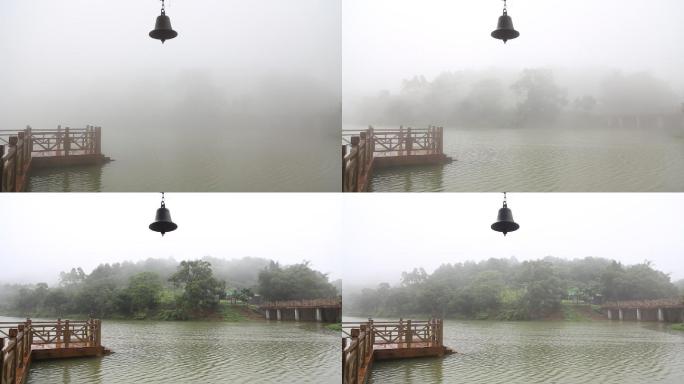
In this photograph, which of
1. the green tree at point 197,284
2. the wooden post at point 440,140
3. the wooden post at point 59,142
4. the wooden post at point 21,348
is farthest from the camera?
the green tree at point 197,284

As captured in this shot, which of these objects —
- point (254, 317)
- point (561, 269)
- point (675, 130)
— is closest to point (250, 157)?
point (254, 317)

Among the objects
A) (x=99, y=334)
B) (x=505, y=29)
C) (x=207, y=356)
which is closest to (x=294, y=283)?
(x=207, y=356)

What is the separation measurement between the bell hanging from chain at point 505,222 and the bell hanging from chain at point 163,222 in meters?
2.08

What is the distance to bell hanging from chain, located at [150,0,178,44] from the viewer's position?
4613 millimetres

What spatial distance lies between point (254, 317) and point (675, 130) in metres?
3.17

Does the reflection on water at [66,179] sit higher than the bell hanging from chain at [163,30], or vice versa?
the bell hanging from chain at [163,30]

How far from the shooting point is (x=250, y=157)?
16.5 ft

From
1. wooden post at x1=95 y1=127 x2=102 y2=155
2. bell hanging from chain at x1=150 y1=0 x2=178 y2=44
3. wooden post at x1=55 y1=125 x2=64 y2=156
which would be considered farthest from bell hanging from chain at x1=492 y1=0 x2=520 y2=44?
wooden post at x1=55 y1=125 x2=64 y2=156

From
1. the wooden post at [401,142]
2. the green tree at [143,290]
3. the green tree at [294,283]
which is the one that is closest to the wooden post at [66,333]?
the green tree at [143,290]

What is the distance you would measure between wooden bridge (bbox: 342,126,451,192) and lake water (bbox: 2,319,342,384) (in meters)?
1.05

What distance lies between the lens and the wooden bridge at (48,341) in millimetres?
4674

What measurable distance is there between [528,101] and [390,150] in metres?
1.00

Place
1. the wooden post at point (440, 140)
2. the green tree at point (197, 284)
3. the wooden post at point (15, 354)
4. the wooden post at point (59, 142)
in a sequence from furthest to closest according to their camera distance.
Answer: the green tree at point (197, 284), the wooden post at point (440, 140), the wooden post at point (59, 142), the wooden post at point (15, 354)

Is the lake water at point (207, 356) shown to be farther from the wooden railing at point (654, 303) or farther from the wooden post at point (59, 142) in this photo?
the wooden railing at point (654, 303)
